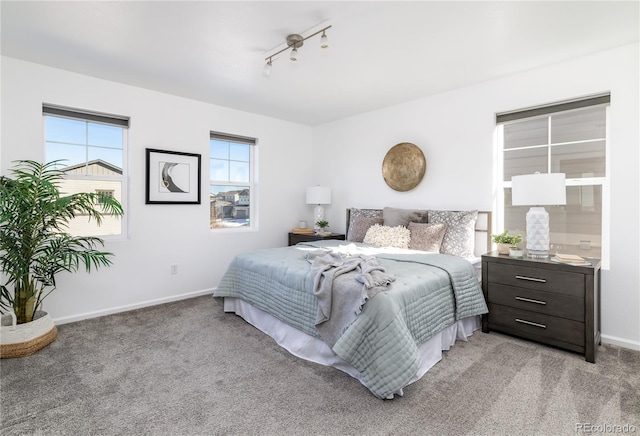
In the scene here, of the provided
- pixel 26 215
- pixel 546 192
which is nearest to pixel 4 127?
pixel 26 215

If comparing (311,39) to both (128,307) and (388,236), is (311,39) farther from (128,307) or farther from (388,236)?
(128,307)

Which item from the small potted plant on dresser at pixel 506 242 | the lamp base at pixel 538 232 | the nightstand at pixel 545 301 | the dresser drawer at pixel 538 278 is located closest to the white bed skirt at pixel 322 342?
the nightstand at pixel 545 301

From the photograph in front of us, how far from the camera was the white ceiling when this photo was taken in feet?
6.84

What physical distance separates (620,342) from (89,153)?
16.8 ft

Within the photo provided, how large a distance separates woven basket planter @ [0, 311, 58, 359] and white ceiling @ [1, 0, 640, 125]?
2.19 m

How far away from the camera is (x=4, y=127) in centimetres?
277

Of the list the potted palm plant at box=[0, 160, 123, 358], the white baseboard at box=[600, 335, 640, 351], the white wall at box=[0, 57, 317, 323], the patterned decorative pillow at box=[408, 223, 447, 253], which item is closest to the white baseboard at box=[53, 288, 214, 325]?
the white wall at box=[0, 57, 317, 323]

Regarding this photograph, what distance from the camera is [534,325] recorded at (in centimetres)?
252

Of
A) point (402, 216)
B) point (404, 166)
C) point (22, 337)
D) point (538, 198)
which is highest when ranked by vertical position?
point (404, 166)

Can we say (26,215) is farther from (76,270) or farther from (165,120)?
(165,120)

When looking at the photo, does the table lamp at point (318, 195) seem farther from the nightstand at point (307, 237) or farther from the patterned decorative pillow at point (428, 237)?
the patterned decorative pillow at point (428, 237)

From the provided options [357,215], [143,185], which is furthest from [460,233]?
[143,185]

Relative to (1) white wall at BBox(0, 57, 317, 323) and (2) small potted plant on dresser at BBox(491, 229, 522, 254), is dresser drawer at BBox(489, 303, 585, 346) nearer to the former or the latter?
(2) small potted plant on dresser at BBox(491, 229, 522, 254)

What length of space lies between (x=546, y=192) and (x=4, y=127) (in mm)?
4535
